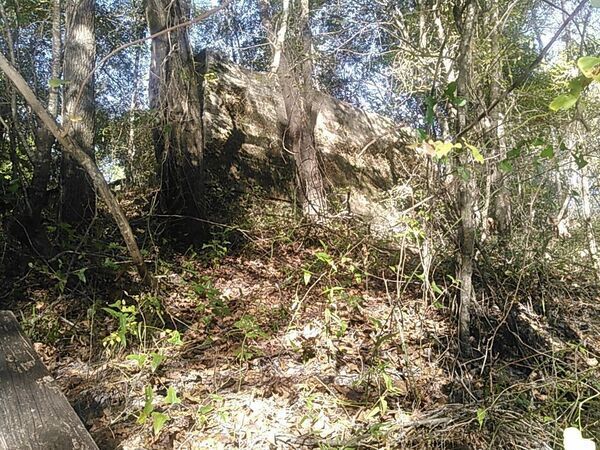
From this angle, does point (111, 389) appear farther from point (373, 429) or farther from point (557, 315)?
point (557, 315)

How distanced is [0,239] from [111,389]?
1869mm

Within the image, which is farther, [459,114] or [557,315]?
[557,315]

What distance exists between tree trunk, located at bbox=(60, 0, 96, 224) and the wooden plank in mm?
2436

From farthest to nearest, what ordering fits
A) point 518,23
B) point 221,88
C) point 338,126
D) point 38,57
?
1. point 38,57
2. point 338,126
3. point 221,88
4. point 518,23

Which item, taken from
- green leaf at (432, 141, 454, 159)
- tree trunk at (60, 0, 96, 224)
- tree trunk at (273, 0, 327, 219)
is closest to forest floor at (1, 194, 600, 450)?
tree trunk at (60, 0, 96, 224)

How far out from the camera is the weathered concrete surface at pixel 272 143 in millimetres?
6141

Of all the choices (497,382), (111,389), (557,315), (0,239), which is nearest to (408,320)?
(497,382)

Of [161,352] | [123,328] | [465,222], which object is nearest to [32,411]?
[123,328]

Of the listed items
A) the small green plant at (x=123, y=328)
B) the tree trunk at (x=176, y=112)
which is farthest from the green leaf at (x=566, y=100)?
the tree trunk at (x=176, y=112)

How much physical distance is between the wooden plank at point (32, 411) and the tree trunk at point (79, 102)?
2436 millimetres

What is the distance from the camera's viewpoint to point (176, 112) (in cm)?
435

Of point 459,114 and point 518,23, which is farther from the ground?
point 518,23

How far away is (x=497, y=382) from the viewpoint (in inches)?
104

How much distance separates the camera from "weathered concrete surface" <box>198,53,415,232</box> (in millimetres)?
6141
